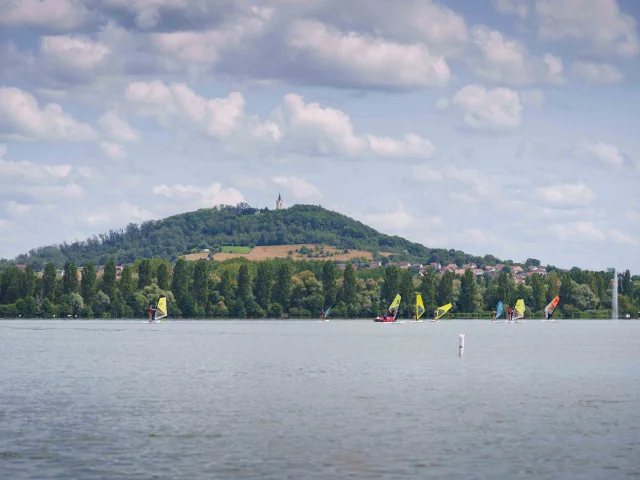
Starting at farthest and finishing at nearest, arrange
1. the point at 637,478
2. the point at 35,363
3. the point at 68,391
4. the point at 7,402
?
the point at 35,363 < the point at 68,391 < the point at 7,402 < the point at 637,478

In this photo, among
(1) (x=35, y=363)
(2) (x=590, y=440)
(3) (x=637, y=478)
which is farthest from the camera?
(1) (x=35, y=363)

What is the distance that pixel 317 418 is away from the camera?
135ft

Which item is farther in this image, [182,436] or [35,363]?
[35,363]

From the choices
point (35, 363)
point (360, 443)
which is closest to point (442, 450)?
point (360, 443)

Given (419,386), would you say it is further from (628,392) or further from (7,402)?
Result: (7,402)

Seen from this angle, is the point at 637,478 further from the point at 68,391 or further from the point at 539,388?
the point at 68,391

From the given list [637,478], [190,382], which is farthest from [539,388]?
[637,478]

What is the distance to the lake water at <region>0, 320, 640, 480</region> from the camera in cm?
3020

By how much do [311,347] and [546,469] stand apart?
230ft

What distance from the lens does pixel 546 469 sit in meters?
30.0

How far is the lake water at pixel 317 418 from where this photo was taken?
30.2m

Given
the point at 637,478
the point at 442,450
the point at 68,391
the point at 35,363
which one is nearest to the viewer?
the point at 637,478

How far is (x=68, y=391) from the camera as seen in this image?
51344mm

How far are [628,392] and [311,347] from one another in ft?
162
